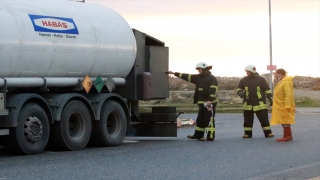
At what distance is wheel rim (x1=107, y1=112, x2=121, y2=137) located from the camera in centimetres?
1797

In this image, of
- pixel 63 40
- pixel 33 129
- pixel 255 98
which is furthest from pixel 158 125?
pixel 33 129

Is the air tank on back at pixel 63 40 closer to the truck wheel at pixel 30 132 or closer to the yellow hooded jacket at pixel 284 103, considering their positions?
the truck wheel at pixel 30 132

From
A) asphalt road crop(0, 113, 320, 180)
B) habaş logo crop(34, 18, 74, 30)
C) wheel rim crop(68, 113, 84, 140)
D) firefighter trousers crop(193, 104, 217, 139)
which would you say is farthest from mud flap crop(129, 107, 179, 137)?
habaş logo crop(34, 18, 74, 30)

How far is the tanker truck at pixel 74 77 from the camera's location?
1491 cm

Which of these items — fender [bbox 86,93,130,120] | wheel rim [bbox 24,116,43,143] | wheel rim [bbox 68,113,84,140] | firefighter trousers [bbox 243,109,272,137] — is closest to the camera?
wheel rim [bbox 24,116,43,143]

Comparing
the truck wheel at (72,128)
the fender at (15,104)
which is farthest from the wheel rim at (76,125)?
the fender at (15,104)

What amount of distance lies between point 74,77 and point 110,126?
5.92 ft

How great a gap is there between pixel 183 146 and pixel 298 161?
11.9ft

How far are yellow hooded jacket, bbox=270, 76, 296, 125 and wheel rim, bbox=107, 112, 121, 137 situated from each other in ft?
12.4

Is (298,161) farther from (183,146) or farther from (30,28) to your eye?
(30,28)

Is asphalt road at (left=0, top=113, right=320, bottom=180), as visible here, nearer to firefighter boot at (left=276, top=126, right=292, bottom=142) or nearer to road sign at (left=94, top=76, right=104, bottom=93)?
firefighter boot at (left=276, top=126, right=292, bottom=142)

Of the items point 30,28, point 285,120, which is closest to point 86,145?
point 30,28

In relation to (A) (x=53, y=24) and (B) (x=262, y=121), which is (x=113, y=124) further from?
(B) (x=262, y=121)

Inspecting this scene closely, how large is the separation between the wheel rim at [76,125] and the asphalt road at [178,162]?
42cm
